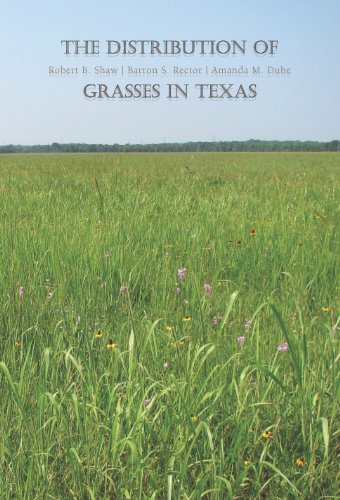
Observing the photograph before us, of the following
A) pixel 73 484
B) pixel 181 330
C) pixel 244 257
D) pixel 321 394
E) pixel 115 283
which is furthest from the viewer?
pixel 244 257

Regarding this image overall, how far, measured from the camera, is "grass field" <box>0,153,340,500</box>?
1398 mm

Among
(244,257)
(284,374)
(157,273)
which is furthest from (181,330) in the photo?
(244,257)

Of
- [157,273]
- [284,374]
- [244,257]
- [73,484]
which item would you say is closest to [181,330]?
[284,374]

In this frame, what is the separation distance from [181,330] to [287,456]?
75 cm

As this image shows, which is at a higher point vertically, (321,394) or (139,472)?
(321,394)

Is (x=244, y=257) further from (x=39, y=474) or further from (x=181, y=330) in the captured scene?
(x=39, y=474)

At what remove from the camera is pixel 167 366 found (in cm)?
176

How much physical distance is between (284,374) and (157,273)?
108 cm

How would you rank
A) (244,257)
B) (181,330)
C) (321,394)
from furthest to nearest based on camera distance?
(244,257)
(181,330)
(321,394)

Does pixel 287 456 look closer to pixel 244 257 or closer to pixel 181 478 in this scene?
pixel 181 478

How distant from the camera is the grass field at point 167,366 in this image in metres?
1.40

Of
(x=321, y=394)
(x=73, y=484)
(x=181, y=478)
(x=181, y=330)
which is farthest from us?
(x=181, y=330)

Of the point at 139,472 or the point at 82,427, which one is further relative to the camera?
the point at 82,427

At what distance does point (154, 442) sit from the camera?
1.50 metres
